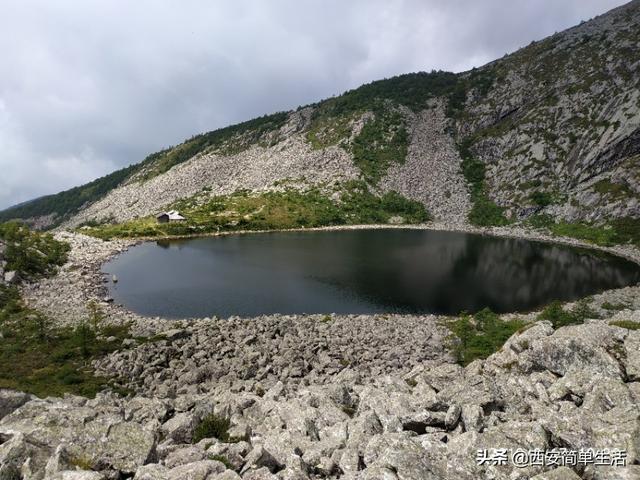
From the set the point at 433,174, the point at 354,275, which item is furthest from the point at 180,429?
the point at 433,174

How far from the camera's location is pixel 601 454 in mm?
11211

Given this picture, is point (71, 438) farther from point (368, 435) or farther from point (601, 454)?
A: point (601, 454)

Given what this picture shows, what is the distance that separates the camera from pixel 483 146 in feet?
493

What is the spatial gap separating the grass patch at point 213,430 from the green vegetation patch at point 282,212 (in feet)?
314

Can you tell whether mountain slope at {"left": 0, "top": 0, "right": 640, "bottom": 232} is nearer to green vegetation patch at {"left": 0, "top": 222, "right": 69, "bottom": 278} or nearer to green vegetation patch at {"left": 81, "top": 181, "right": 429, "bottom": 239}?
green vegetation patch at {"left": 81, "top": 181, "right": 429, "bottom": 239}

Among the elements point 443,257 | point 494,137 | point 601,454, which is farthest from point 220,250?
point 494,137

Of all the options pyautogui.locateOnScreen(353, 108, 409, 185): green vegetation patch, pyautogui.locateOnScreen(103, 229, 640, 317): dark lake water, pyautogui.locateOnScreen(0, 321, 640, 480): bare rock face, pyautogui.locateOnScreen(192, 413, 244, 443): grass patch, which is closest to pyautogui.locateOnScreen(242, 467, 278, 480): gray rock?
pyautogui.locateOnScreen(0, 321, 640, 480): bare rock face

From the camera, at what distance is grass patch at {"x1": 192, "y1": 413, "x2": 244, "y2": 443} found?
15.5m

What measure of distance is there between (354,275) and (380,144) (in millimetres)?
110539

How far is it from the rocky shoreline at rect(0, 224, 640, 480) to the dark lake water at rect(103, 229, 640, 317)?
1781 centimetres

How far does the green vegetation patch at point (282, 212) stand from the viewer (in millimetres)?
109350

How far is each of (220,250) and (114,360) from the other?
55.8m

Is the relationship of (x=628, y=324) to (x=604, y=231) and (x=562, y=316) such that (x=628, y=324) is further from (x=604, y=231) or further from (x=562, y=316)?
(x=604, y=231)

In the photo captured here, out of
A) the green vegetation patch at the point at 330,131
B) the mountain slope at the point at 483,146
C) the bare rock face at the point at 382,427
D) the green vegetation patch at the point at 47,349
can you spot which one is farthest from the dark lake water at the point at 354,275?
the green vegetation patch at the point at 330,131
